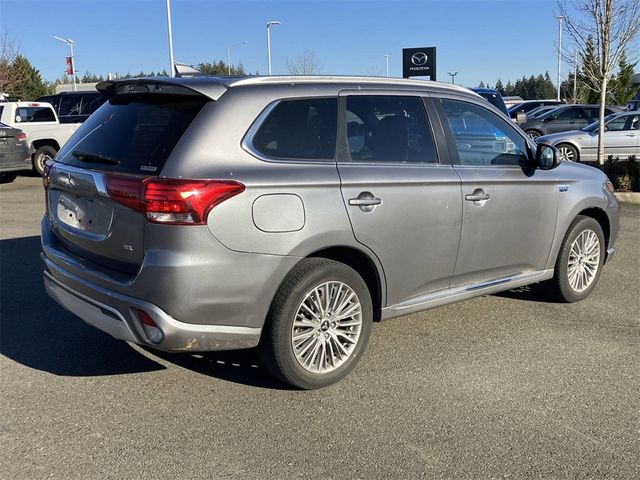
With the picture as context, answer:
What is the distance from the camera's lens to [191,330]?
341cm

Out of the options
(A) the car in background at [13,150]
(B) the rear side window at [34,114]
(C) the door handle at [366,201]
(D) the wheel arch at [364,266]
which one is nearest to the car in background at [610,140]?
(A) the car in background at [13,150]

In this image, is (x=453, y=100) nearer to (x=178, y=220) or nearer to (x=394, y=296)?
(x=394, y=296)

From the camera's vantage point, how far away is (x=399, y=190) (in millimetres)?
4121

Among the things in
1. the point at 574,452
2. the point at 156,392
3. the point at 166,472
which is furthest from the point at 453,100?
the point at 166,472

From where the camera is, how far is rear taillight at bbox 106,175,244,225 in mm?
3285

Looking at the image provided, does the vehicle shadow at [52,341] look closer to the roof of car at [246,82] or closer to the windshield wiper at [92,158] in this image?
the windshield wiper at [92,158]

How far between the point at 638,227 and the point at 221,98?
7776 mm

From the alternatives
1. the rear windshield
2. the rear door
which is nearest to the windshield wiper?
the rear windshield

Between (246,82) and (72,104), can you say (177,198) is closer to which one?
(246,82)

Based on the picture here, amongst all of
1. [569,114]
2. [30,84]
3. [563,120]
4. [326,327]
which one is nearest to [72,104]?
[326,327]

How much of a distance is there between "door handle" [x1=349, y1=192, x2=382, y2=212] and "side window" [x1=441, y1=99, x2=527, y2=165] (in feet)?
3.21

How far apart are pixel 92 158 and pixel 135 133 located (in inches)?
13.1

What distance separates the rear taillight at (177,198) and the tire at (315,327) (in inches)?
26.2

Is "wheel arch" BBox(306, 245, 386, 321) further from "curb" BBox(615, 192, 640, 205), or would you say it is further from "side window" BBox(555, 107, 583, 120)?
"side window" BBox(555, 107, 583, 120)
